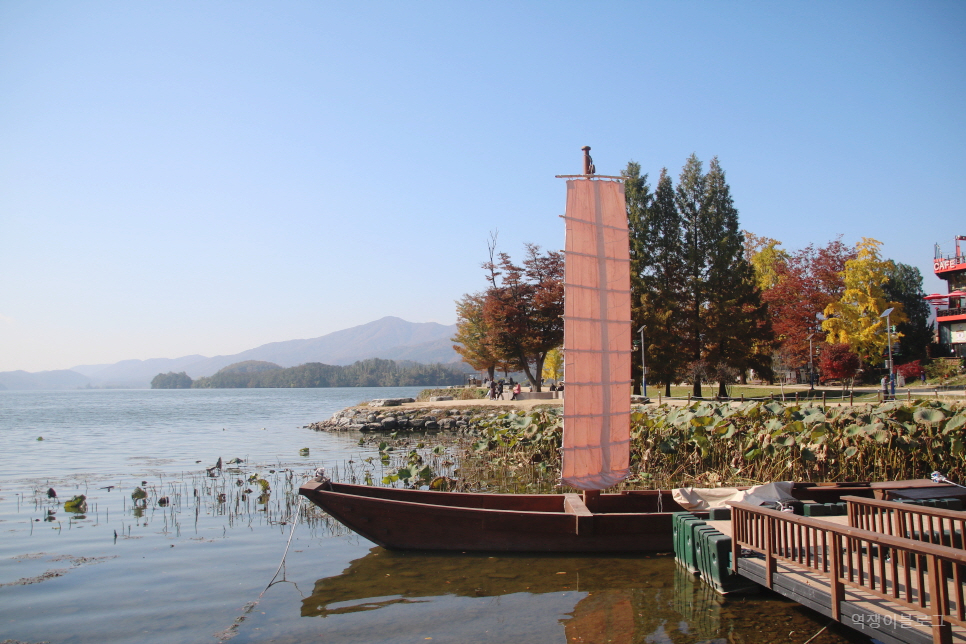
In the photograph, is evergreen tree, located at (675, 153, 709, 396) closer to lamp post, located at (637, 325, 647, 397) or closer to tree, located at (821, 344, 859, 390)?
lamp post, located at (637, 325, 647, 397)

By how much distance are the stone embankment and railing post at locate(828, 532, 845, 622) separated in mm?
21937

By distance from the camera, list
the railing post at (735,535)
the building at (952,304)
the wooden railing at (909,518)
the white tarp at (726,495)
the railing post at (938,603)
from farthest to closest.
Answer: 1. the building at (952,304)
2. the white tarp at (726,495)
3. the railing post at (735,535)
4. the wooden railing at (909,518)
5. the railing post at (938,603)

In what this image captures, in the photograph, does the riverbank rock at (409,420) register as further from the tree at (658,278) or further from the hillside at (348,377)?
the hillside at (348,377)

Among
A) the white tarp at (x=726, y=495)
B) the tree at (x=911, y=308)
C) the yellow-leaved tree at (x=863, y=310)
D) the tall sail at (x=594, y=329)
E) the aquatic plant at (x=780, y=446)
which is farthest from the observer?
the tree at (x=911, y=308)

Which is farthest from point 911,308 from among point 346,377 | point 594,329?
point 346,377

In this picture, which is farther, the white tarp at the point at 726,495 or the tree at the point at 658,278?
the tree at the point at 658,278

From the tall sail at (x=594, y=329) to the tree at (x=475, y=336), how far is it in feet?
115

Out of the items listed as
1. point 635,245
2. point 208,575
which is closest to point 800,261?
point 635,245

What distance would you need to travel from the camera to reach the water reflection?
6.29m

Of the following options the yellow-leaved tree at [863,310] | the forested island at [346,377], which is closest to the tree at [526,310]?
the yellow-leaved tree at [863,310]

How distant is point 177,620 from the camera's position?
272 inches

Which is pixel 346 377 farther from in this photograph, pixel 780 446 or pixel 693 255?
pixel 780 446

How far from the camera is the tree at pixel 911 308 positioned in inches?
1984

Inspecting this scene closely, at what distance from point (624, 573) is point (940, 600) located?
13.7ft
